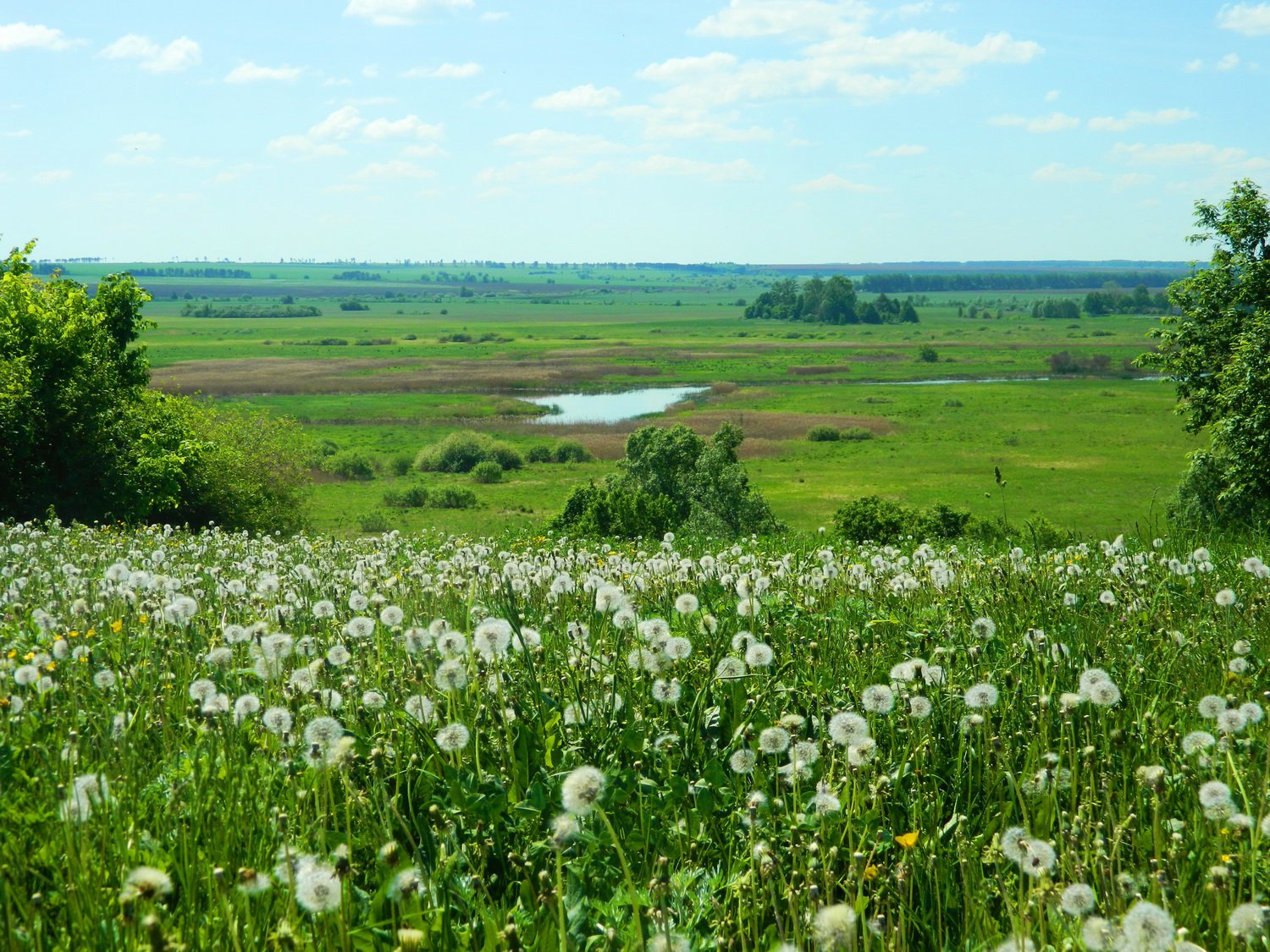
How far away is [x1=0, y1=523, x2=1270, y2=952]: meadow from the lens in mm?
2832

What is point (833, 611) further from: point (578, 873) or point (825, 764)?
point (578, 873)

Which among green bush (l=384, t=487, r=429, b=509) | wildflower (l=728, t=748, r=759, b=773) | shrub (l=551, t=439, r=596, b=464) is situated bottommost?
green bush (l=384, t=487, r=429, b=509)

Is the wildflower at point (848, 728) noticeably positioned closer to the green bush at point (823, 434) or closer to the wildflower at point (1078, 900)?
the wildflower at point (1078, 900)

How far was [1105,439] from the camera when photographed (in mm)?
82688

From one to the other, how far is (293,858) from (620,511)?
28825mm

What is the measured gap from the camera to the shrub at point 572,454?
7581 centimetres

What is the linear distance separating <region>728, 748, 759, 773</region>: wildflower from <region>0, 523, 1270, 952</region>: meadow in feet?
0.04

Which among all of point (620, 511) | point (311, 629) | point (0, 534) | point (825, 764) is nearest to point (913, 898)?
point (825, 764)

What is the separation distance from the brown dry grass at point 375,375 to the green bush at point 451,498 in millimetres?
45720

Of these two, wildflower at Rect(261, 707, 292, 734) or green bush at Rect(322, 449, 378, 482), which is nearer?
wildflower at Rect(261, 707, 292, 734)

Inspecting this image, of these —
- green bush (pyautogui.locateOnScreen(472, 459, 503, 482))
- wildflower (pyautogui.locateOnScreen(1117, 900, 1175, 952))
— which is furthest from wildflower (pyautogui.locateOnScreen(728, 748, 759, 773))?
green bush (pyautogui.locateOnScreen(472, 459, 503, 482))

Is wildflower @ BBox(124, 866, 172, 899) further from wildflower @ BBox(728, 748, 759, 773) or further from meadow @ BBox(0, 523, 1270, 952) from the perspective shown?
wildflower @ BBox(728, 748, 759, 773)

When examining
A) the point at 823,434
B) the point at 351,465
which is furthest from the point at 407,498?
the point at 823,434

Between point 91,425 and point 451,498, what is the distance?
32.8 m
